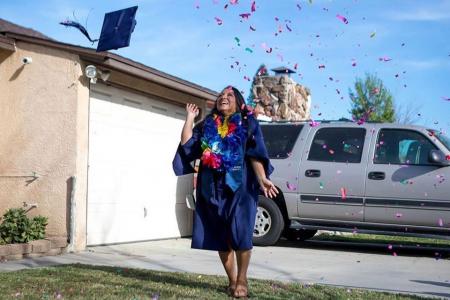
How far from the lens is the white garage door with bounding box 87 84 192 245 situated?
934cm

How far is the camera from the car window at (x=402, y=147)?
8.95 m

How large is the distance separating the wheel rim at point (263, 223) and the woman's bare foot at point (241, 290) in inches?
173

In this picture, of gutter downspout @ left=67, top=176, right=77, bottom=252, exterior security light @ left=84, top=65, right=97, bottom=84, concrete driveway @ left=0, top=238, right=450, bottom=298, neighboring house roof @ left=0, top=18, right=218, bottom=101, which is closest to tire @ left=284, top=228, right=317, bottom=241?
concrete driveway @ left=0, top=238, right=450, bottom=298

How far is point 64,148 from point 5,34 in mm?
1817

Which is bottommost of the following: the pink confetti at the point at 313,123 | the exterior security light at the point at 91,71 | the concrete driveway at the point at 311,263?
the concrete driveway at the point at 311,263

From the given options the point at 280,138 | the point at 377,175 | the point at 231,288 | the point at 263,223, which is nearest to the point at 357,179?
the point at 377,175

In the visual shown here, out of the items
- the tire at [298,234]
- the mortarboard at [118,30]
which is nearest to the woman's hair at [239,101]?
the mortarboard at [118,30]

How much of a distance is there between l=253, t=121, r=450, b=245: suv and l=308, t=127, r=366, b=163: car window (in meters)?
0.01

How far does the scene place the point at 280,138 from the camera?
10109 millimetres

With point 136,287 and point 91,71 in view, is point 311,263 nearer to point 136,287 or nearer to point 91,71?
point 136,287

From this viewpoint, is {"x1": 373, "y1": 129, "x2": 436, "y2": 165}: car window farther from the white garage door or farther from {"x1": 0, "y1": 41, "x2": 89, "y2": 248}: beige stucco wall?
{"x1": 0, "y1": 41, "x2": 89, "y2": 248}: beige stucco wall

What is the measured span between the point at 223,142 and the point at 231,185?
0.37 meters

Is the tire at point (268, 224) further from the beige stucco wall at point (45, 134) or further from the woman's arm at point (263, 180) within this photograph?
the woman's arm at point (263, 180)

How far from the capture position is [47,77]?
8977mm
